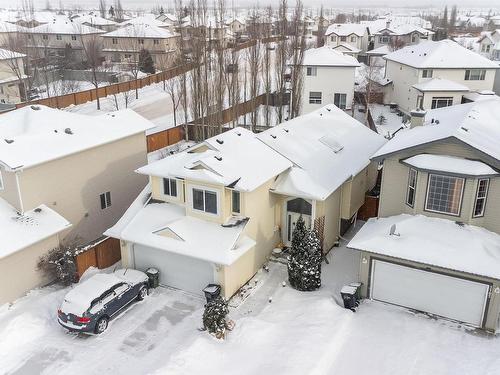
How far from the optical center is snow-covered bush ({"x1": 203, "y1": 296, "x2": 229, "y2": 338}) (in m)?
17.1

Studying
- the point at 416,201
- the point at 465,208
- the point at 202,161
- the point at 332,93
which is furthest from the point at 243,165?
the point at 332,93

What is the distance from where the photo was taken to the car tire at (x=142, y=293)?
19.8 meters

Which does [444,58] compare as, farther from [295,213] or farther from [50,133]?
[50,133]

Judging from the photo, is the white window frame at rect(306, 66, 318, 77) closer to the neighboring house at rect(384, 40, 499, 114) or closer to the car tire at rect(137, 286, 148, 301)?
the neighboring house at rect(384, 40, 499, 114)

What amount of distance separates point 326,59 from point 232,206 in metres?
28.8

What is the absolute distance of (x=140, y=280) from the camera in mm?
19812

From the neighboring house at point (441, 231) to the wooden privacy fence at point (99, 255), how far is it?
11.2 meters

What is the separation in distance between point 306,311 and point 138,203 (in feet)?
29.9

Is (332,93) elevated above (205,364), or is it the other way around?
(332,93)

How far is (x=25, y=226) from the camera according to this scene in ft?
66.9

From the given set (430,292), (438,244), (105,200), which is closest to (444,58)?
(438,244)

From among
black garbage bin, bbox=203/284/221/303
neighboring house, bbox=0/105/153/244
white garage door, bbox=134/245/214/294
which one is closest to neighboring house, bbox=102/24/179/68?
neighboring house, bbox=0/105/153/244

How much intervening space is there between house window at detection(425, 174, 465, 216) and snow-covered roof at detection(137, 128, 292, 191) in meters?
6.27

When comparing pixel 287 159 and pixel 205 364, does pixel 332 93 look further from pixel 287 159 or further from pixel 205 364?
pixel 205 364
